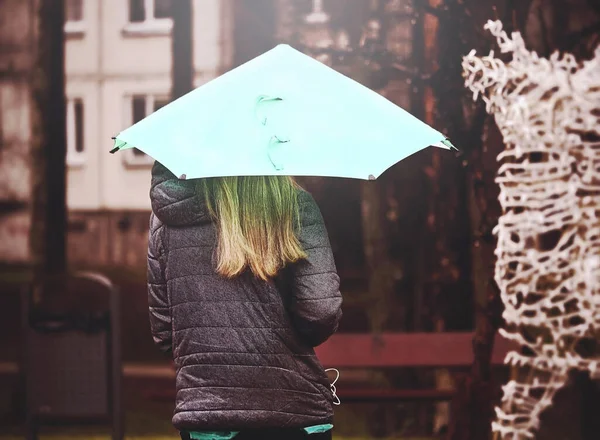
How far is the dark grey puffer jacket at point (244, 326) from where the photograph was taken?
2453 millimetres

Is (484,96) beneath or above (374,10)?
beneath

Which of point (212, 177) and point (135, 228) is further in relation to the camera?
point (135, 228)

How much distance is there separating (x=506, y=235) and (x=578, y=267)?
1.37 ft

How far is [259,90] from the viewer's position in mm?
2529

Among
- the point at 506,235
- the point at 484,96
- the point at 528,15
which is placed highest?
the point at 528,15

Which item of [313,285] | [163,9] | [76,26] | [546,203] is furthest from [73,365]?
[313,285]

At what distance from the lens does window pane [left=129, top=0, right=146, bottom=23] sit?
17.1ft

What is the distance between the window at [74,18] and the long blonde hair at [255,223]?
3.09 m

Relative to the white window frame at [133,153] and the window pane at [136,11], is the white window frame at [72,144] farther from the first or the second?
the window pane at [136,11]

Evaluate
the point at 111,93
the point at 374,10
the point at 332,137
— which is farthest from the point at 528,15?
the point at 332,137

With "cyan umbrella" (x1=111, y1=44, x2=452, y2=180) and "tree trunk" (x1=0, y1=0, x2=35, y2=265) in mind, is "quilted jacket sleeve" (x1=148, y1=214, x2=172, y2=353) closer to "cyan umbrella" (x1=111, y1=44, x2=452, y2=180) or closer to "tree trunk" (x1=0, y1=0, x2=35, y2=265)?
"cyan umbrella" (x1=111, y1=44, x2=452, y2=180)

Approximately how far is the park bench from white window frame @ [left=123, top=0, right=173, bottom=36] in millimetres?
1973

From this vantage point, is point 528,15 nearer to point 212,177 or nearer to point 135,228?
point 135,228

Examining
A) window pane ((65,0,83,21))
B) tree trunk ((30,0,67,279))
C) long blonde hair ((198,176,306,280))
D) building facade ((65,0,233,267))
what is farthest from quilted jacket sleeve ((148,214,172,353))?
window pane ((65,0,83,21))
